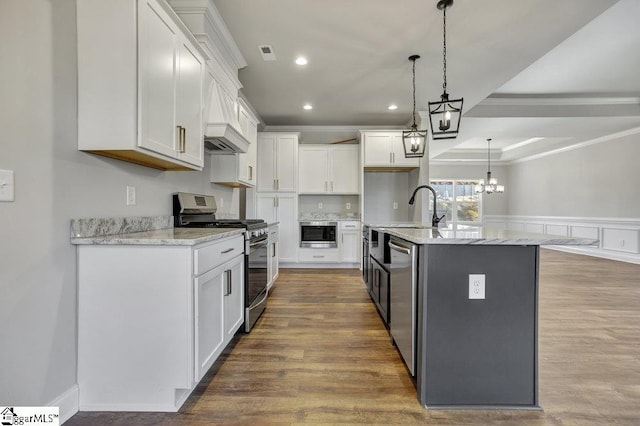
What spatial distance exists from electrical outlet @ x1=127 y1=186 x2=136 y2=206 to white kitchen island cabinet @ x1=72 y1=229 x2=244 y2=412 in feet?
1.54

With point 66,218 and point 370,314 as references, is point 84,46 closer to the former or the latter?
point 66,218

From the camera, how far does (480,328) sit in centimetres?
163

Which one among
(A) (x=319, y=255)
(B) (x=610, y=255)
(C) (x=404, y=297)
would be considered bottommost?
(B) (x=610, y=255)

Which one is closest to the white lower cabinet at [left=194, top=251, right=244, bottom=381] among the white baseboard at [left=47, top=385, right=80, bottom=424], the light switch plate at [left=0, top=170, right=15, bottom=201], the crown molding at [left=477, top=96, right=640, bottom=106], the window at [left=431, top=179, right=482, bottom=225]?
the white baseboard at [left=47, top=385, right=80, bottom=424]

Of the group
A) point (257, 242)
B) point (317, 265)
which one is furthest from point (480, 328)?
point (317, 265)

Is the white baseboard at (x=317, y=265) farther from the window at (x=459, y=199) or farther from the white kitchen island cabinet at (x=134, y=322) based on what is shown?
the window at (x=459, y=199)

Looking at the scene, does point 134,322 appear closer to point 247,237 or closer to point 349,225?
point 247,237

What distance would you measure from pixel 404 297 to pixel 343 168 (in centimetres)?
384

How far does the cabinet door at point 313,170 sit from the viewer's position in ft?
18.1

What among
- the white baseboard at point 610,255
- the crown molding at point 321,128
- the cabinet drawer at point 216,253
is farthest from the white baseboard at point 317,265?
the white baseboard at point 610,255

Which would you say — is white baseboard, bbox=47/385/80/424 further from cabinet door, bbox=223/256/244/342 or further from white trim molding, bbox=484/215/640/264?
white trim molding, bbox=484/215/640/264

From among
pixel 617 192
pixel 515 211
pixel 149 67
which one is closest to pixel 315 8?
pixel 149 67

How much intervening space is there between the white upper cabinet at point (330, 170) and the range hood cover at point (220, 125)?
2439 mm

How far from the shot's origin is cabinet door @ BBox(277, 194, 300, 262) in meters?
5.30
